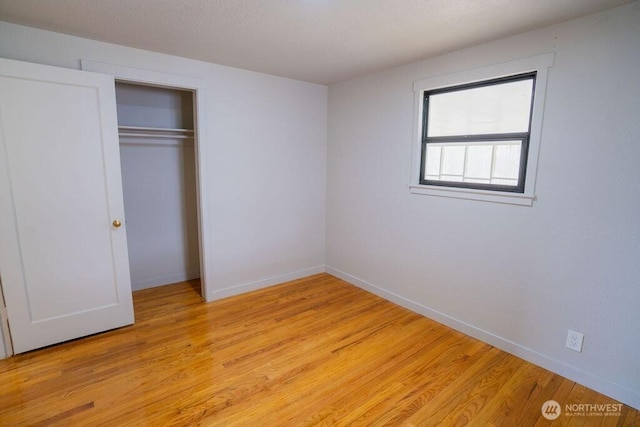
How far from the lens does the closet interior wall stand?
3.54m

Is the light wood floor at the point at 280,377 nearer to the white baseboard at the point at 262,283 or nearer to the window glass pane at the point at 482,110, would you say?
the white baseboard at the point at 262,283

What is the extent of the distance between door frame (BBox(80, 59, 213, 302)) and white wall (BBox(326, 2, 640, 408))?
1884 mm

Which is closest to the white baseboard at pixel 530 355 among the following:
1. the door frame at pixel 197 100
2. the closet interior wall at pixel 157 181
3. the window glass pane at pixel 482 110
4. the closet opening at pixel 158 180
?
the window glass pane at pixel 482 110

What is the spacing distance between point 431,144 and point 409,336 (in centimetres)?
181

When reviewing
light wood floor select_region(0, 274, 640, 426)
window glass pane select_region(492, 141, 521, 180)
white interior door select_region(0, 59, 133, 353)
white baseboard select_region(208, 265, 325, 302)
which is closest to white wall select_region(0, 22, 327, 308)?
white baseboard select_region(208, 265, 325, 302)

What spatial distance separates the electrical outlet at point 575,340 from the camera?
2227 mm

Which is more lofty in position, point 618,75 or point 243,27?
point 243,27

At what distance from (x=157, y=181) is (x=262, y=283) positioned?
1.74m

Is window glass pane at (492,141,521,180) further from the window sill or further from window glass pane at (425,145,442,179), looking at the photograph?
window glass pane at (425,145,442,179)

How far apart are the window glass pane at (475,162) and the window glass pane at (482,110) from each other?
0.37ft

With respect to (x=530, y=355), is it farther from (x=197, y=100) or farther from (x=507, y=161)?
(x=197, y=100)

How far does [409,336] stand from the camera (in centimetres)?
284

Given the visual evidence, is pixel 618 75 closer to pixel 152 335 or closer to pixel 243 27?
pixel 243 27

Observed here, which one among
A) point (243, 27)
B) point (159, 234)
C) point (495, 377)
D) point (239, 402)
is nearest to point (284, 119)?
point (243, 27)
